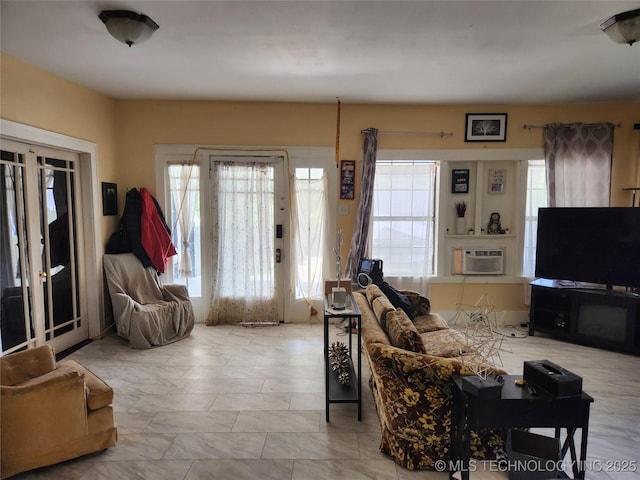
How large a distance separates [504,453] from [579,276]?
9.09ft

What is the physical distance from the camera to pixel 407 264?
188 inches

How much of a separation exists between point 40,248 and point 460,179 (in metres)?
4.57

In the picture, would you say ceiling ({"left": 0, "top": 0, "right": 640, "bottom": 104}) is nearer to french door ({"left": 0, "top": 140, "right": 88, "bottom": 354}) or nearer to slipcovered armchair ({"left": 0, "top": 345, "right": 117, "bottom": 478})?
french door ({"left": 0, "top": 140, "right": 88, "bottom": 354})

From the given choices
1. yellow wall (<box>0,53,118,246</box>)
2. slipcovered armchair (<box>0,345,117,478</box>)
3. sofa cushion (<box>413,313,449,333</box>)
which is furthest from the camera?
sofa cushion (<box>413,313,449,333</box>)

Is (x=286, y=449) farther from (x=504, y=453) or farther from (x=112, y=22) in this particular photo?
(x=112, y=22)

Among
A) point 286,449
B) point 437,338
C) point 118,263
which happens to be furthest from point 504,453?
point 118,263

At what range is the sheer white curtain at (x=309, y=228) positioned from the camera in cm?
464

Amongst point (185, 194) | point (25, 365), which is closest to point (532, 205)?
point (185, 194)

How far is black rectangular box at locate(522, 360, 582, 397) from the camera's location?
1.78 metres

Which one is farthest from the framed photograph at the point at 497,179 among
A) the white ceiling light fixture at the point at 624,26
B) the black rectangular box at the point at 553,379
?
the black rectangular box at the point at 553,379

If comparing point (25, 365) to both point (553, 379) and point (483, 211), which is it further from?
point (483, 211)

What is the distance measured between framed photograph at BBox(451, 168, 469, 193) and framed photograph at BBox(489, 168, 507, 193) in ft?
1.02

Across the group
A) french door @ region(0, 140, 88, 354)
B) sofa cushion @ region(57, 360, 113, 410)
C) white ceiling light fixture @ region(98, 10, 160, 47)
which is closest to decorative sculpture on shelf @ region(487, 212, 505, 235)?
white ceiling light fixture @ region(98, 10, 160, 47)

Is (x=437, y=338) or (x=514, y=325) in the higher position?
(x=437, y=338)
